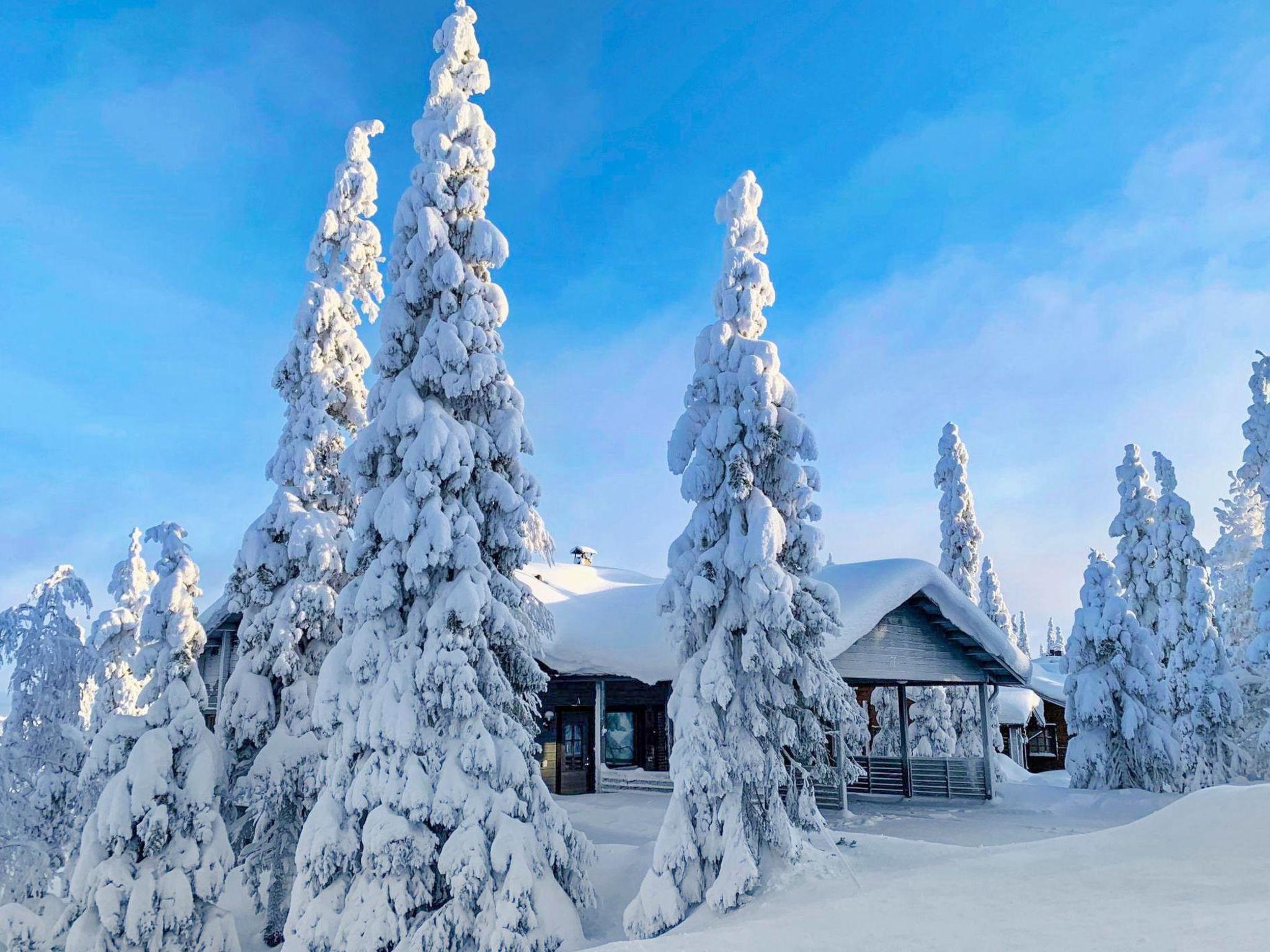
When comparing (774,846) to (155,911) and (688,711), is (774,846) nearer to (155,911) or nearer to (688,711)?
(688,711)

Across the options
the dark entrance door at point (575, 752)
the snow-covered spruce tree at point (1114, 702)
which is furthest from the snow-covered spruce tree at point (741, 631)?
the snow-covered spruce tree at point (1114, 702)

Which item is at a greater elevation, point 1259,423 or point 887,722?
point 1259,423

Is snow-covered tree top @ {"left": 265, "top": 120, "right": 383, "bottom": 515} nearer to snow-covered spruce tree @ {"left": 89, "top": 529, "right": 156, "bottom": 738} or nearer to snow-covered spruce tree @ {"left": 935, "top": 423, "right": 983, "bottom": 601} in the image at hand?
snow-covered spruce tree @ {"left": 89, "top": 529, "right": 156, "bottom": 738}

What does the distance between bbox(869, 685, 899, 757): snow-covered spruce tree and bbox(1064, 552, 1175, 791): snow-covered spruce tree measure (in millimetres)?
9446

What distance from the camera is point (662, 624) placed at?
22141 millimetres

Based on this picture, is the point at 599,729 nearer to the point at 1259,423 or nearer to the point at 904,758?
the point at 904,758

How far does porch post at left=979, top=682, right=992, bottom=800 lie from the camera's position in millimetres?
23562

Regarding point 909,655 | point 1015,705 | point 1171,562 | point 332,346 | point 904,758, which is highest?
point 332,346

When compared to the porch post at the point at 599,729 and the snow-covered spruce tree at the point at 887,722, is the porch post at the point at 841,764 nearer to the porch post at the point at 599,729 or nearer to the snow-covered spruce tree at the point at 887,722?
the porch post at the point at 599,729

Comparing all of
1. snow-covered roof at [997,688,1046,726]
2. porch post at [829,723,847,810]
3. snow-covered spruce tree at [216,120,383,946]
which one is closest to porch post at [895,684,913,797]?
porch post at [829,723,847,810]

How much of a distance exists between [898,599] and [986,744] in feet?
20.2

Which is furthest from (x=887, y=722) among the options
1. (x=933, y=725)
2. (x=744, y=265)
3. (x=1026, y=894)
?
(x=1026, y=894)

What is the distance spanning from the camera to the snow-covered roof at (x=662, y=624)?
1967 cm

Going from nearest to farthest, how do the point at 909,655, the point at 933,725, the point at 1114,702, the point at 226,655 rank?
the point at 909,655
the point at 226,655
the point at 1114,702
the point at 933,725
